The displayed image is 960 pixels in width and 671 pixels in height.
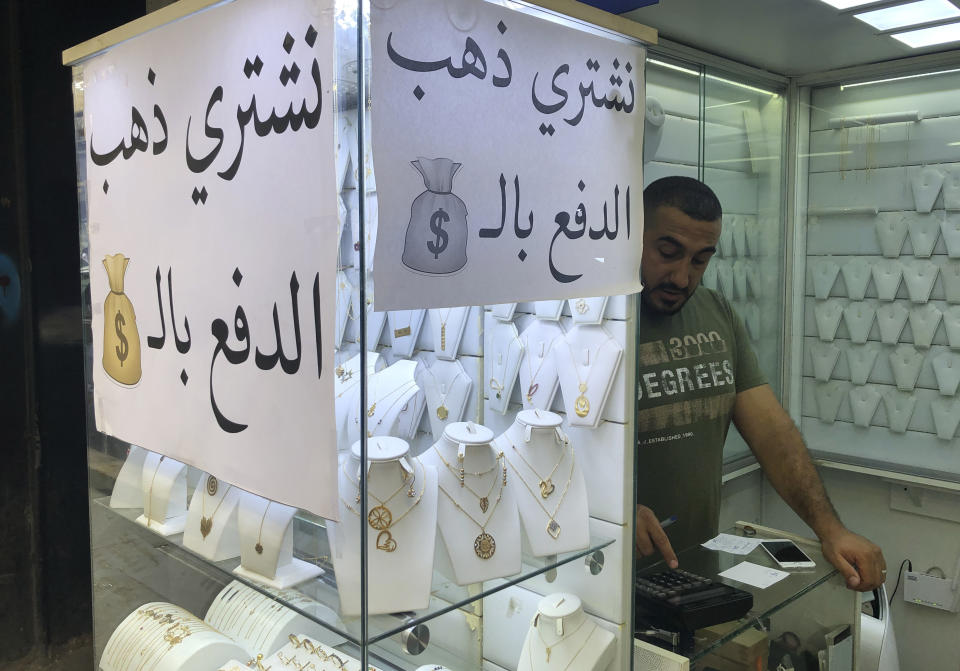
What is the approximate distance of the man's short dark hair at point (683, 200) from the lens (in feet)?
7.18

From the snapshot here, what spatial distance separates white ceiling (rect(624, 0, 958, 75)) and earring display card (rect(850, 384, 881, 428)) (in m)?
1.21

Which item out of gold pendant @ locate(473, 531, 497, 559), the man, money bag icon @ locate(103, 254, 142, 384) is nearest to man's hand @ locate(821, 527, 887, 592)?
the man

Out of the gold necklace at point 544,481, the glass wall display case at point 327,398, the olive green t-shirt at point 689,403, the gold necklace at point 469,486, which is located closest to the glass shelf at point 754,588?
the olive green t-shirt at point 689,403

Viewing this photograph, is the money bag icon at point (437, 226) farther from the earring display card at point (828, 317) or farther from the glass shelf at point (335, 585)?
Result: the earring display card at point (828, 317)

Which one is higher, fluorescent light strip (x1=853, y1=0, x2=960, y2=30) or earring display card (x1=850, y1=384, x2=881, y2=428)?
fluorescent light strip (x1=853, y1=0, x2=960, y2=30)

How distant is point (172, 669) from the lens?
143 cm

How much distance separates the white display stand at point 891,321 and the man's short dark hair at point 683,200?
1.07 meters

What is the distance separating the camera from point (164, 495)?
1.56 metres

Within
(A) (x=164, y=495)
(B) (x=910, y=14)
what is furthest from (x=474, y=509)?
(B) (x=910, y=14)

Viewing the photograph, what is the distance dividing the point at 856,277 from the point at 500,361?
1.94m

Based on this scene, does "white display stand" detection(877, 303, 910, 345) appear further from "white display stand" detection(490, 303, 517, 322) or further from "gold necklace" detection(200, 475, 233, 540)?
"gold necklace" detection(200, 475, 233, 540)

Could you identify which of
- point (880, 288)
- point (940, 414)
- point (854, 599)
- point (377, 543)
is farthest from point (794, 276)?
point (377, 543)

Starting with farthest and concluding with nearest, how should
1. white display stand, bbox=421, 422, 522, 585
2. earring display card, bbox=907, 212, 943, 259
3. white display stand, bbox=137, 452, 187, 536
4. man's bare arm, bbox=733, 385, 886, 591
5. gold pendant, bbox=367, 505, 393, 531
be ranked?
earring display card, bbox=907, 212, 943, 259 < man's bare arm, bbox=733, 385, 886, 591 < white display stand, bbox=137, 452, 187, 536 < white display stand, bbox=421, 422, 522, 585 < gold pendant, bbox=367, 505, 393, 531

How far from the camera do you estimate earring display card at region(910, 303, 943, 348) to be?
280 cm
